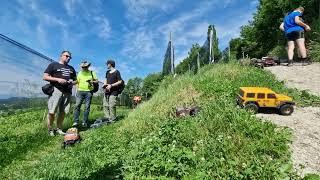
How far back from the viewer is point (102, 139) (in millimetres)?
8391

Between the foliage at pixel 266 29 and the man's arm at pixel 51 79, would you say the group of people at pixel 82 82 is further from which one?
the foliage at pixel 266 29

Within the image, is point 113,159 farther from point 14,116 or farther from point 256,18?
point 256,18

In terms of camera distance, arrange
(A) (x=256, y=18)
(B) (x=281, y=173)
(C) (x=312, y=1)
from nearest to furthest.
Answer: (B) (x=281, y=173) < (C) (x=312, y=1) < (A) (x=256, y=18)

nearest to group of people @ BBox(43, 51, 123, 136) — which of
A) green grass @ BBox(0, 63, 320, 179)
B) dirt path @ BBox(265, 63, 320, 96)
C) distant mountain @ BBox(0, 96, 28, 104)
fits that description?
green grass @ BBox(0, 63, 320, 179)

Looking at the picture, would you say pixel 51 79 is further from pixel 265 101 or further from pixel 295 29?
pixel 295 29

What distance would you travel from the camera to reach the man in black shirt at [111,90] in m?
12.6

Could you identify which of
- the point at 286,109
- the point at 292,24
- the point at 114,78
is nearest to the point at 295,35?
the point at 292,24

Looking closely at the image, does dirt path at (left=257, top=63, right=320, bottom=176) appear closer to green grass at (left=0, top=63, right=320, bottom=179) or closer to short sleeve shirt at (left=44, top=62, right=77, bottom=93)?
green grass at (left=0, top=63, right=320, bottom=179)

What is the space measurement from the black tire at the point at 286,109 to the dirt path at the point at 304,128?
9 centimetres

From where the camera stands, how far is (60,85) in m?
11.0

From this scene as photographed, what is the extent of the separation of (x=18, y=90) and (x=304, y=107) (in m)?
9.83

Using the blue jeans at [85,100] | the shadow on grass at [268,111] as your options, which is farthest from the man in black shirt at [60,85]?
the shadow on grass at [268,111]

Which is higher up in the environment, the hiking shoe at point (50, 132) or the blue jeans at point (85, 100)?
the blue jeans at point (85, 100)

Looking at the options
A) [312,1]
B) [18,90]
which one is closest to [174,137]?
[18,90]
